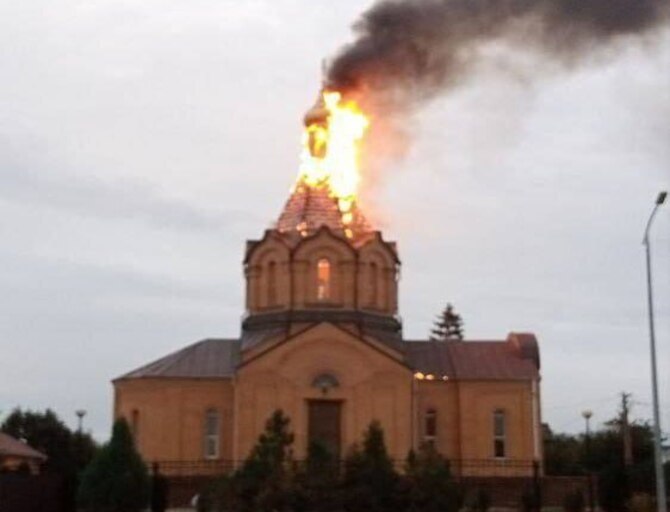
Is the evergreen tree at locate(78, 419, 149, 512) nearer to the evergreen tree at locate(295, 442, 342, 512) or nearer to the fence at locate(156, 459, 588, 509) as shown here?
the fence at locate(156, 459, 588, 509)

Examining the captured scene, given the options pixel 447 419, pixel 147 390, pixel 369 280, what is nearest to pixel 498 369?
pixel 447 419

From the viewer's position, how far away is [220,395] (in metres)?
43.7

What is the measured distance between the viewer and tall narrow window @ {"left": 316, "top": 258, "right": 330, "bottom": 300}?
144 ft

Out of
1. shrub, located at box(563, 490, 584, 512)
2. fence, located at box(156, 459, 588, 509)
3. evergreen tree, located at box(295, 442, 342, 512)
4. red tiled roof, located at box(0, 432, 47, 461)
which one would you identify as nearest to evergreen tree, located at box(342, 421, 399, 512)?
evergreen tree, located at box(295, 442, 342, 512)

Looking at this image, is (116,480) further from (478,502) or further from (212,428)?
(212,428)

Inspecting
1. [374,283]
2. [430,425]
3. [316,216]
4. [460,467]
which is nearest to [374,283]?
[374,283]

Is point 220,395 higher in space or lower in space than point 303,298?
lower

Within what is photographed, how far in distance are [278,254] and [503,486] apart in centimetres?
1119

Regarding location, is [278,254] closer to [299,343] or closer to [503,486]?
[299,343]

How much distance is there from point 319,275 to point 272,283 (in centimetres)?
180

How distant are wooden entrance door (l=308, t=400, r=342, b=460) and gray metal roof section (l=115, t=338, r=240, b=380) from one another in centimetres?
334

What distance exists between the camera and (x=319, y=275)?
1736 inches

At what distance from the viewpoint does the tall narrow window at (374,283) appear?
4450 cm

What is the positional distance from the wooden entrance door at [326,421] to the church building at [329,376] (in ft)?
0.15
